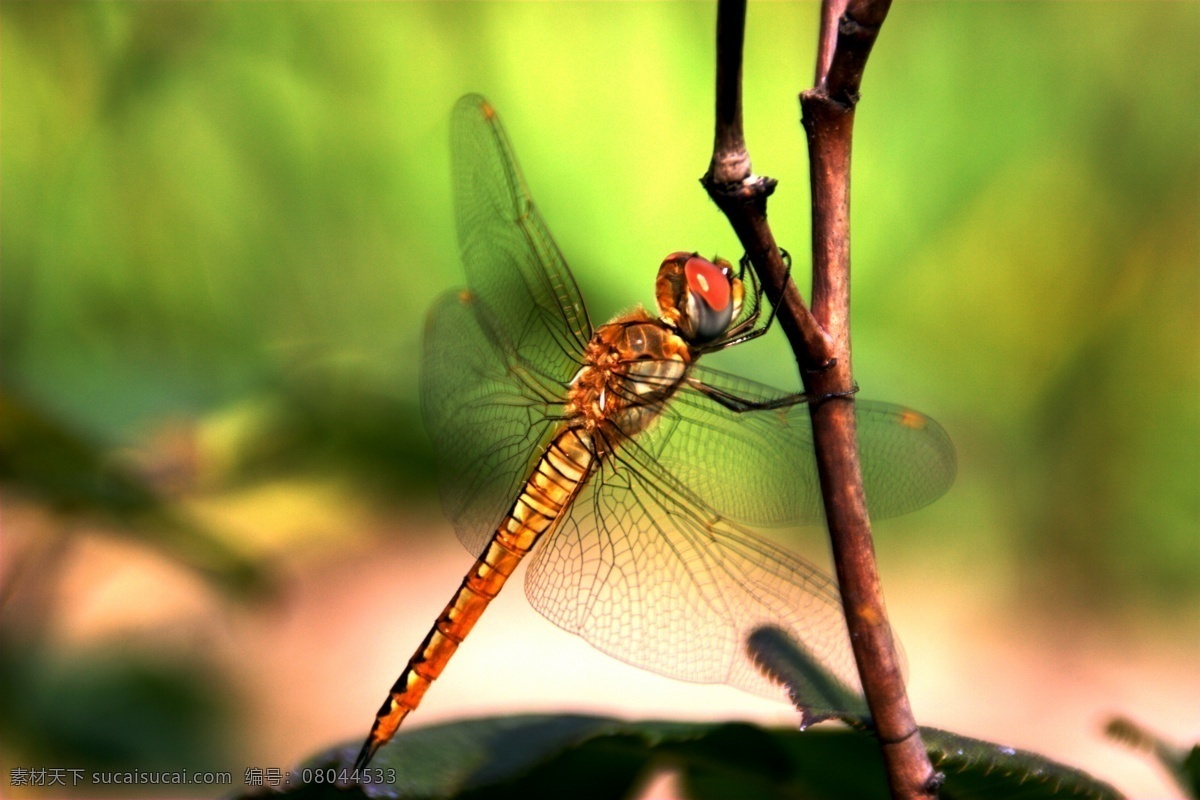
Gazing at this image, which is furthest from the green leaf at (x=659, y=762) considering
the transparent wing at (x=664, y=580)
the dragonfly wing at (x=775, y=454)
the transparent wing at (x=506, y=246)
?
the transparent wing at (x=506, y=246)

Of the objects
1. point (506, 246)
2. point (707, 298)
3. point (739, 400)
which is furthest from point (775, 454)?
point (506, 246)

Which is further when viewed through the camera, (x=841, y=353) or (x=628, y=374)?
(x=628, y=374)

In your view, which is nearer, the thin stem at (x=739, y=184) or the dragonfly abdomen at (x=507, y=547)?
the thin stem at (x=739, y=184)

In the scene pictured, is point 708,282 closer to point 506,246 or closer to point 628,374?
point 628,374

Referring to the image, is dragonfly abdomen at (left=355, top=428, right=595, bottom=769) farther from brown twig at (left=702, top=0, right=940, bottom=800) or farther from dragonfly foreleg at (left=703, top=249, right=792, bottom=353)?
brown twig at (left=702, top=0, right=940, bottom=800)

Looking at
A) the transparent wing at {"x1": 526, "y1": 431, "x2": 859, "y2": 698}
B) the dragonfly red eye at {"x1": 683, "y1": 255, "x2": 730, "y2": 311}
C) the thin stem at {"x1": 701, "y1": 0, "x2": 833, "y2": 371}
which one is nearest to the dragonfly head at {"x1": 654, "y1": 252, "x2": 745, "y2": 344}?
the dragonfly red eye at {"x1": 683, "y1": 255, "x2": 730, "y2": 311}

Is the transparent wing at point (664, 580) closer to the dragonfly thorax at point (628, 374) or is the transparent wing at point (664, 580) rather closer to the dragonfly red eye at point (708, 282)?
the dragonfly thorax at point (628, 374)

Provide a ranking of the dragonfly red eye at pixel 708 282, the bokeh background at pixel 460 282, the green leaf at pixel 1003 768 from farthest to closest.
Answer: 1. the bokeh background at pixel 460 282
2. the dragonfly red eye at pixel 708 282
3. the green leaf at pixel 1003 768
